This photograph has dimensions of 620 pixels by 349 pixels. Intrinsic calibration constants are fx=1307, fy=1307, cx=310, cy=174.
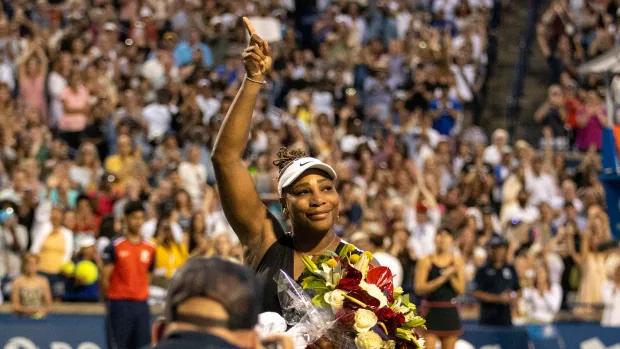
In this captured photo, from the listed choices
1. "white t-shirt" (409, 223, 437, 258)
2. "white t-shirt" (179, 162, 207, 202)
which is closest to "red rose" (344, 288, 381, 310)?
"white t-shirt" (409, 223, 437, 258)

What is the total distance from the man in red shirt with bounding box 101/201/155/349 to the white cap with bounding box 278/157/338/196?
23.3ft

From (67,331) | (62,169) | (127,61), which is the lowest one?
(67,331)

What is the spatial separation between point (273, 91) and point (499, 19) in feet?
19.1

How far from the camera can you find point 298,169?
209 inches

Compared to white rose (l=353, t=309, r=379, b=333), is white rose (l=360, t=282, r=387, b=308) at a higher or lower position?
higher

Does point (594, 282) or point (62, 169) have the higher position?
point (62, 169)

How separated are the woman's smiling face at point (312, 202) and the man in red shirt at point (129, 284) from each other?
718 cm

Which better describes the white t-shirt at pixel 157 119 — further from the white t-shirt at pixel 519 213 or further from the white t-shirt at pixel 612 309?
the white t-shirt at pixel 612 309

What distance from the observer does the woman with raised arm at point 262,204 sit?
516 centimetres

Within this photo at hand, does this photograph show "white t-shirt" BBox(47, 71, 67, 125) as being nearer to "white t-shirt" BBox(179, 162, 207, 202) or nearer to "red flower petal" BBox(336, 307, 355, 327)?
"white t-shirt" BBox(179, 162, 207, 202)

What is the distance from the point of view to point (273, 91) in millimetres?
20359

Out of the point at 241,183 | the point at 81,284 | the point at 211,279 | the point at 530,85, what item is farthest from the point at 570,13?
the point at 211,279

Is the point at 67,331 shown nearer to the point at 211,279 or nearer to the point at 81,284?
the point at 81,284

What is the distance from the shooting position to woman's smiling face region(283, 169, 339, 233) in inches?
209
